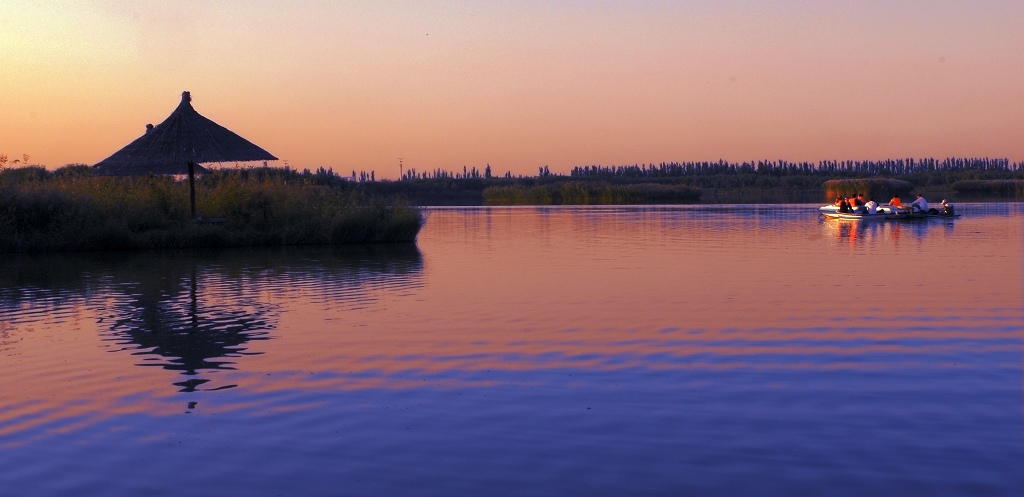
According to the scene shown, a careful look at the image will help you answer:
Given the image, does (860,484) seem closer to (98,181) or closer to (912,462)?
(912,462)

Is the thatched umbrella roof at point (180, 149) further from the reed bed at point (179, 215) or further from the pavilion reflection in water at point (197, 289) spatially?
the pavilion reflection in water at point (197, 289)

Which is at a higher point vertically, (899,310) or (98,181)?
(98,181)

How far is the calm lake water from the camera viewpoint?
572 centimetres

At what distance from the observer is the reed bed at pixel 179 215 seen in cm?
2458

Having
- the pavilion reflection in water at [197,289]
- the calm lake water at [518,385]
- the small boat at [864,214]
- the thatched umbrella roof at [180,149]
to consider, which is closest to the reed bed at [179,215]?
the thatched umbrella roof at [180,149]

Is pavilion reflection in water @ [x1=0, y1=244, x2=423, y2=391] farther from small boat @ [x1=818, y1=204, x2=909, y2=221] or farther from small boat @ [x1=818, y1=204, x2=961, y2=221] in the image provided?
small boat @ [x1=818, y1=204, x2=961, y2=221]

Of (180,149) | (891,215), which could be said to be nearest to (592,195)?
(891,215)

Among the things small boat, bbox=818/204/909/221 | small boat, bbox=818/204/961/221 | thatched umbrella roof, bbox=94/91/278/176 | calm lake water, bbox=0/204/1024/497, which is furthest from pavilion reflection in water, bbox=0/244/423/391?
small boat, bbox=818/204/961/221

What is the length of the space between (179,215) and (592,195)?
198ft

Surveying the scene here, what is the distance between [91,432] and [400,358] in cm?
320

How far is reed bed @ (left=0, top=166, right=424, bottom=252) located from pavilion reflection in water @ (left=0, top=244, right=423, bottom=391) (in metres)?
1.41

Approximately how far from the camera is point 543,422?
6859 millimetres

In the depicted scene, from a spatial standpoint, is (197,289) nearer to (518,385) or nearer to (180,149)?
(518,385)

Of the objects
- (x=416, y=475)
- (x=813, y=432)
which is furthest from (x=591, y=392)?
(x=416, y=475)
